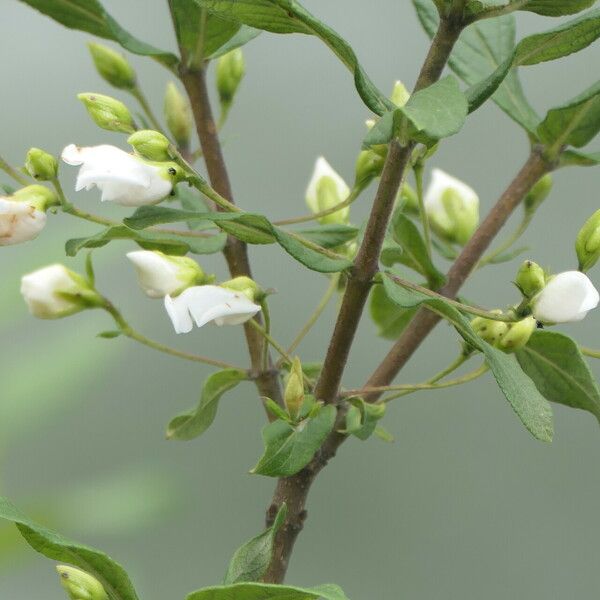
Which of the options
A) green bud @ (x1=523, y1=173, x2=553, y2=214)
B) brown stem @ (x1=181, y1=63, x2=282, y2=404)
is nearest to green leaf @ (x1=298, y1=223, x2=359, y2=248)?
brown stem @ (x1=181, y1=63, x2=282, y2=404)

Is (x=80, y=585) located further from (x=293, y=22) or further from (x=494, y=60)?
(x=494, y=60)

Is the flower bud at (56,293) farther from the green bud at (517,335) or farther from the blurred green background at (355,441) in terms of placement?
the blurred green background at (355,441)

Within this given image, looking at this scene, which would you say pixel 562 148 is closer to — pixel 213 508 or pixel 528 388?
pixel 528 388

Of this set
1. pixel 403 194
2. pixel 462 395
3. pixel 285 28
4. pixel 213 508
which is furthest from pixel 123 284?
pixel 285 28

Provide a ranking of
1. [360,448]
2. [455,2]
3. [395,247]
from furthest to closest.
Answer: [360,448], [395,247], [455,2]

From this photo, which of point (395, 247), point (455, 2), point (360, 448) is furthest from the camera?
point (360, 448)

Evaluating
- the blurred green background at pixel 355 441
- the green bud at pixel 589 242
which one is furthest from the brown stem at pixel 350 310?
the blurred green background at pixel 355 441

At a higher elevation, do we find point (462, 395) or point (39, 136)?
point (39, 136)
